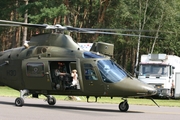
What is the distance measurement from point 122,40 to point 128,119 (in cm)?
3487

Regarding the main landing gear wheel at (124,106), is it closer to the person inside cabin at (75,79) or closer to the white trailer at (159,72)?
the person inside cabin at (75,79)

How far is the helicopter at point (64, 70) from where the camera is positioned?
52.0ft

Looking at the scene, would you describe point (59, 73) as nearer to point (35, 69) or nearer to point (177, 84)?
point (35, 69)

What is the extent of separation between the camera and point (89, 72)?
16.3 metres

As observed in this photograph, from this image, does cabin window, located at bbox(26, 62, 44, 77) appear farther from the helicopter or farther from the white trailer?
the white trailer

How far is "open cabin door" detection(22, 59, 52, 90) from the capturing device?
1698 centimetres

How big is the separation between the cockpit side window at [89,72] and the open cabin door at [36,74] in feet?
4.91

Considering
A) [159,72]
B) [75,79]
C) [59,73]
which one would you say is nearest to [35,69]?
[59,73]

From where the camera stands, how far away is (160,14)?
45125mm

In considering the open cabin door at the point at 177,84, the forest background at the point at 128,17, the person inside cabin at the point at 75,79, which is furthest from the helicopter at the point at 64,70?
the forest background at the point at 128,17

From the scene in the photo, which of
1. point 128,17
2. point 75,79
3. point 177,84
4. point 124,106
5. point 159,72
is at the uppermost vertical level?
point 128,17

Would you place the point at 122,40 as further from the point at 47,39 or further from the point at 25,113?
the point at 25,113

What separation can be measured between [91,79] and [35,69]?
228 cm

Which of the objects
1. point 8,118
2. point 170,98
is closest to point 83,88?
point 8,118
